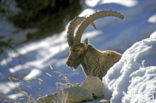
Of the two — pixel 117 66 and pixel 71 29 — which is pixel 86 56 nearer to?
pixel 71 29

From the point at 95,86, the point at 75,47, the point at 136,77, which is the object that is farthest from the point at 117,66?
the point at 75,47

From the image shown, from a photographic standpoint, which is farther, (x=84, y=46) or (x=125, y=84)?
(x=84, y=46)

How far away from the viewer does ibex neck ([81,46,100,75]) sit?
250 inches

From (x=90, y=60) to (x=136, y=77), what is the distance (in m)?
2.82

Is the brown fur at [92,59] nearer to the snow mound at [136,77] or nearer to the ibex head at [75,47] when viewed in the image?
the ibex head at [75,47]

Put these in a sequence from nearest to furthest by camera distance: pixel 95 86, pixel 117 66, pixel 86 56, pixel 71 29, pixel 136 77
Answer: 1. pixel 136 77
2. pixel 117 66
3. pixel 95 86
4. pixel 71 29
5. pixel 86 56

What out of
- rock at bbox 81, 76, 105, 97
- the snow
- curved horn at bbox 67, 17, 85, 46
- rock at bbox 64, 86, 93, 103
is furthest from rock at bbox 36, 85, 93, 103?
curved horn at bbox 67, 17, 85, 46

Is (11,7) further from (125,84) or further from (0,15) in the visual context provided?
(125,84)

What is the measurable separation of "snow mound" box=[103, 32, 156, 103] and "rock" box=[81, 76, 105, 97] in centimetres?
8

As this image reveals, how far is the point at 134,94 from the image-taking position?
341cm

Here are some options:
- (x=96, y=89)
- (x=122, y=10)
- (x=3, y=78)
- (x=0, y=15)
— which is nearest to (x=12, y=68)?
(x=3, y=78)

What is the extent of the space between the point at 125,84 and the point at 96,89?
1.89 feet

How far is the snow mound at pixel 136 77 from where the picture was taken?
3320 mm

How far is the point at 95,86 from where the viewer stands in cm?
418
